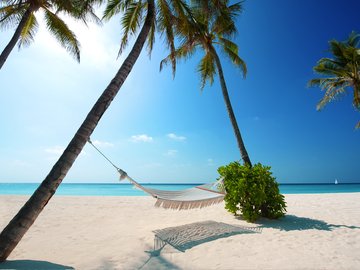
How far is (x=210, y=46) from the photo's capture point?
721 cm

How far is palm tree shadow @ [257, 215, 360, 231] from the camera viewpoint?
13.5 feet

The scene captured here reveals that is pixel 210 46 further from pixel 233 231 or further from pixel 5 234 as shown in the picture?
pixel 5 234

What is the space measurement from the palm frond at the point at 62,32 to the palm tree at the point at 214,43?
2.47 metres

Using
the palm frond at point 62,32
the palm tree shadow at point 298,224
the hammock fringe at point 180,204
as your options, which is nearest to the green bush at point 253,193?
the palm tree shadow at point 298,224

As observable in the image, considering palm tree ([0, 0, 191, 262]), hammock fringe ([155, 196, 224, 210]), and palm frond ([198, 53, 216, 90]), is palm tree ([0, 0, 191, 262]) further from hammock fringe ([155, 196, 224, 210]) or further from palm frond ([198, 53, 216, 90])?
palm frond ([198, 53, 216, 90])

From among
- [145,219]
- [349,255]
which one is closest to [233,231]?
[349,255]

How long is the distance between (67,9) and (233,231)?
630cm

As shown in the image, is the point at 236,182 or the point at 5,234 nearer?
the point at 5,234

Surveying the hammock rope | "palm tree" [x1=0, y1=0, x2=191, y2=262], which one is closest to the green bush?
the hammock rope

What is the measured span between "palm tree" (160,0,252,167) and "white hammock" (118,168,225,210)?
1.41 metres

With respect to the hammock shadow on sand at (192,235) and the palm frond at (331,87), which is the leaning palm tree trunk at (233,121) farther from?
the palm frond at (331,87)

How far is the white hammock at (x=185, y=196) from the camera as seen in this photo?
156 inches

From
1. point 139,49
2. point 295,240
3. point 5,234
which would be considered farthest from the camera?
point 139,49

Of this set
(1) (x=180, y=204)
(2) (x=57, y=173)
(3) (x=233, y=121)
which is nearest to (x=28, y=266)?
(2) (x=57, y=173)
